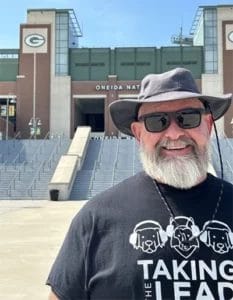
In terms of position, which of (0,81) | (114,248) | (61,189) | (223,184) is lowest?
(61,189)

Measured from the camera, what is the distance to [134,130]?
2.31 metres

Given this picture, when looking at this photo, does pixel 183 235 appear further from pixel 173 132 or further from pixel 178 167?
pixel 173 132

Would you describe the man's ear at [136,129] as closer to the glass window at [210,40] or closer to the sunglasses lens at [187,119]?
the sunglasses lens at [187,119]

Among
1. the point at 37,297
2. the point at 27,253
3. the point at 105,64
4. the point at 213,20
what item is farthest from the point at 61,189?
the point at 213,20

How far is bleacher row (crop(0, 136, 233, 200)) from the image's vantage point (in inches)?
1094

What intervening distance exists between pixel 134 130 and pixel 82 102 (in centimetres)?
5990

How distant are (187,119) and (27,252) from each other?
7480 mm

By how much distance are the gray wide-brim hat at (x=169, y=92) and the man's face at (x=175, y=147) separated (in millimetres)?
51

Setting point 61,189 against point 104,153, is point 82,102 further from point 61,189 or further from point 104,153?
point 61,189

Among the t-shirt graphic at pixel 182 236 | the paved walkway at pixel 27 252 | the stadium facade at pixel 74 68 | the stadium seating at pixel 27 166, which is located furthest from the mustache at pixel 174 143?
the stadium facade at pixel 74 68

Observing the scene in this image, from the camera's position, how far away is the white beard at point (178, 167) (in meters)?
2.04

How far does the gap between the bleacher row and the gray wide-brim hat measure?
20632mm

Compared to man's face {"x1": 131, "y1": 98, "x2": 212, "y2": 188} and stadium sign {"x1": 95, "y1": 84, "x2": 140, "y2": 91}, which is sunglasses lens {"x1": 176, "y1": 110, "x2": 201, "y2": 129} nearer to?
man's face {"x1": 131, "y1": 98, "x2": 212, "y2": 188}

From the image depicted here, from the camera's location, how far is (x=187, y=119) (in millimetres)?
2111
